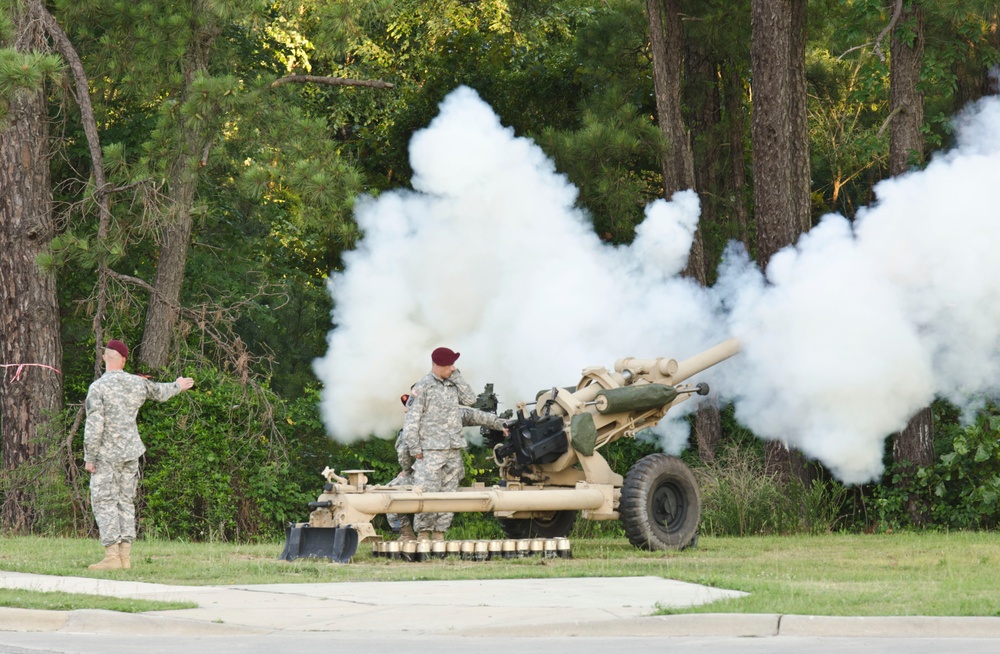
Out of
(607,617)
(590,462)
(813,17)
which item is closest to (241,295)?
(590,462)

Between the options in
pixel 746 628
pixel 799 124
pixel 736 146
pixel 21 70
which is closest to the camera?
pixel 746 628

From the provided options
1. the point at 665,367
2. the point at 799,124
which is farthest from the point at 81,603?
the point at 799,124

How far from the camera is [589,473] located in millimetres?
14797

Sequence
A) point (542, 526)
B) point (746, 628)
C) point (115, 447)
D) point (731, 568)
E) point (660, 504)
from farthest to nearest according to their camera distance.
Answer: point (542, 526) → point (660, 504) → point (115, 447) → point (731, 568) → point (746, 628)

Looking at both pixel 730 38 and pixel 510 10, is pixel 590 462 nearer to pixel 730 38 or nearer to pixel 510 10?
pixel 730 38

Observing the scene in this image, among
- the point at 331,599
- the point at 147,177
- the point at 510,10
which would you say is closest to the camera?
the point at 331,599

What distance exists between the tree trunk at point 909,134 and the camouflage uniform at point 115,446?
10413 mm

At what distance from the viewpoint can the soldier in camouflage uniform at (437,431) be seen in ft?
48.1

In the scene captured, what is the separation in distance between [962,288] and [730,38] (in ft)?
30.5

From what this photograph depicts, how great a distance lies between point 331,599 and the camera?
10.3 metres

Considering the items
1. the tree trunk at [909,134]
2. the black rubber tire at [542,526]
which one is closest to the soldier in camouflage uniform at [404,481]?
the black rubber tire at [542,526]

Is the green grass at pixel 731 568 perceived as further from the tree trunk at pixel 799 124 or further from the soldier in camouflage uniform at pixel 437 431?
the tree trunk at pixel 799 124

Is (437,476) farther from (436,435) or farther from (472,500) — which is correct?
(472,500)

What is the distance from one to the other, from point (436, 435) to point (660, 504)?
241cm
